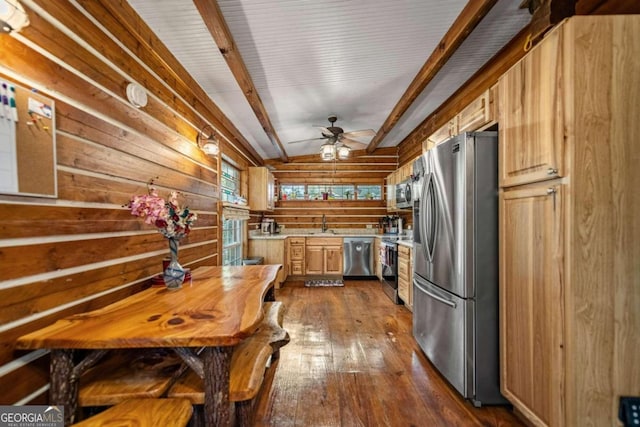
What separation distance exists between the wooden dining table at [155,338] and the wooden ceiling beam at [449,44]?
7.65 feet

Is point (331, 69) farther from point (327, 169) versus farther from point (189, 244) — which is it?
point (327, 169)

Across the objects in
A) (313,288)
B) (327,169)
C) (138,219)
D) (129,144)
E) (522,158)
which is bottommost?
(313,288)

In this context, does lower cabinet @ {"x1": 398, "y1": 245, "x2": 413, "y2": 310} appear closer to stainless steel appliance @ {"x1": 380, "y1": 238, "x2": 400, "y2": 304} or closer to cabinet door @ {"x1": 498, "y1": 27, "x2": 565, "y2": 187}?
stainless steel appliance @ {"x1": 380, "y1": 238, "x2": 400, "y2": 304}

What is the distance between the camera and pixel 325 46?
2.11 metres

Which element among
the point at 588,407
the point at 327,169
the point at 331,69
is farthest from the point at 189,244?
the point at 327,169

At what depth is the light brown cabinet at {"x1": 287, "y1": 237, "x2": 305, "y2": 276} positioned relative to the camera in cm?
508

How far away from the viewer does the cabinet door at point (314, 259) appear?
16.8 ft

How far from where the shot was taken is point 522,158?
152cm

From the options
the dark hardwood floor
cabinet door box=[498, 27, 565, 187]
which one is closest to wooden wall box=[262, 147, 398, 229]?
the dark hardwood floor

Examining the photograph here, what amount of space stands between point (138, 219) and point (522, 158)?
2.41 metres

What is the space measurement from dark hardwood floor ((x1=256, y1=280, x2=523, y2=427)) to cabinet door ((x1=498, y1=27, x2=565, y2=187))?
155cm

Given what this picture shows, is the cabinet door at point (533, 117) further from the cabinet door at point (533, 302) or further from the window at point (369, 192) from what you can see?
the window at point (369, 192)

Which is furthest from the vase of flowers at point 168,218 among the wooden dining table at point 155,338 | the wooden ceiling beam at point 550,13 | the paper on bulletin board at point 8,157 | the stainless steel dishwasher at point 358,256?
the stainless steel dishwasher at point 358,256

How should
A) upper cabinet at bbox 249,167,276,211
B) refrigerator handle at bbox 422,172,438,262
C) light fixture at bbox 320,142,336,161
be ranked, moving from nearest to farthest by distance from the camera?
refrigerator handle at bbox 422,172,438,262, light fixture at bbox 320,142,336,161, upper cabinet at bbox 249,167,276,211
